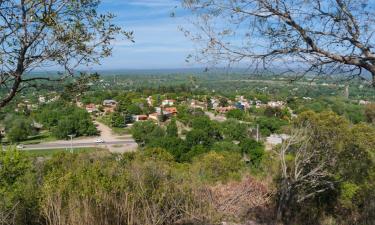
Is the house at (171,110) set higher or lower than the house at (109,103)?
higher

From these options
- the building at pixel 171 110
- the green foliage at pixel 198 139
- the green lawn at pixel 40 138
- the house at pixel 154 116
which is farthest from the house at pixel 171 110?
the green foliage at pixel 198 139

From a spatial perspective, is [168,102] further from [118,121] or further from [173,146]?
[173,146]

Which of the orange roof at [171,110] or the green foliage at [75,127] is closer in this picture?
the green foliage at [75,127]

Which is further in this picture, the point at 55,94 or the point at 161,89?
the point at 161,89

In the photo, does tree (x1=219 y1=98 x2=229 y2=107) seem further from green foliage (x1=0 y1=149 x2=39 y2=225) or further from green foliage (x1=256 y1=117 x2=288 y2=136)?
green foliage (x1=0 y1=149 x2=39 y2=225)

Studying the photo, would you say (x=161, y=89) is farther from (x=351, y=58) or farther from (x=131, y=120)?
(x=351, y=58)

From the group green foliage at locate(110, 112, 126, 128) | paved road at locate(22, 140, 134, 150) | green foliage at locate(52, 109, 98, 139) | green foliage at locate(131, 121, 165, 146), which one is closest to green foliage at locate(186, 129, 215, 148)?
green foliage at locate(131, 121, 165, 146)

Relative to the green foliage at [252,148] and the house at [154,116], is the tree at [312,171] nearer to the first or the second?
the green foliage at [252,148]

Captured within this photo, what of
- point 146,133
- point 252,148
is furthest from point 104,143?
point 252,148

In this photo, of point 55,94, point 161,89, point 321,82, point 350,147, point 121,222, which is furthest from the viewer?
point 161,89

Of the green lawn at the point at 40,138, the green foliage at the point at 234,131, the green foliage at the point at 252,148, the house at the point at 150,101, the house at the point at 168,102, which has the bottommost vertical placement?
the green lawn at the point at 40,138

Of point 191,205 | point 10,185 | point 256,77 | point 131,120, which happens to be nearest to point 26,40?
point 256,77
